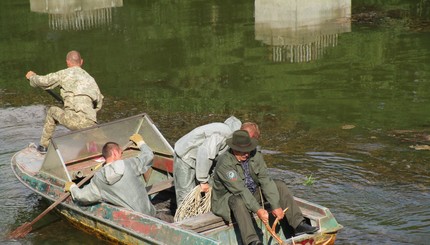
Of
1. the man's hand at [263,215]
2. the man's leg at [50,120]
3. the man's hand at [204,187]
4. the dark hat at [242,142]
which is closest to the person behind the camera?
the man's hand at [263,215]

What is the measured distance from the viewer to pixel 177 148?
36.8 feet

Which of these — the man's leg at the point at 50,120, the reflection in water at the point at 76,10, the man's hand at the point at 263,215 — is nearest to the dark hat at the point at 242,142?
the man's hand at the point at 263,215

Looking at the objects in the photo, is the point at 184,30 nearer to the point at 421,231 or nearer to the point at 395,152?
the point at 395,152

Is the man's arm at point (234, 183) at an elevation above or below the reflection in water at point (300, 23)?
below

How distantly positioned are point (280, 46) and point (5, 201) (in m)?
12.6

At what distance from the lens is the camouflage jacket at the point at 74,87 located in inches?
519

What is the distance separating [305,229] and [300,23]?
16.3 meters

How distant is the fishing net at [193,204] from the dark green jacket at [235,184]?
40 centimetres

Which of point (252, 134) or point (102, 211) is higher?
point (252, 134)

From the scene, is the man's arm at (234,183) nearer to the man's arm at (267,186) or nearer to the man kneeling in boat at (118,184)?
the man's arm at (267,186)

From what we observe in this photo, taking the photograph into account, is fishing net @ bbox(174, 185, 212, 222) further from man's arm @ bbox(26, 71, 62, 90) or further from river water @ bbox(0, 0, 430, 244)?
man's arm @ bbox(26, 71, 62, 90)

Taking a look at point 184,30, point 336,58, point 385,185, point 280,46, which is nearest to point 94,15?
point 184,30

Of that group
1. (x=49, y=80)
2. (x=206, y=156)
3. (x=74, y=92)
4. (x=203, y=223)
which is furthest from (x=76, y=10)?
(x=203, y=223)

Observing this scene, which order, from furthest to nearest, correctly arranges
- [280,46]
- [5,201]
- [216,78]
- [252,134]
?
[280,46] < [216,78] < [5,201] < [252,134]
